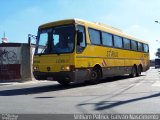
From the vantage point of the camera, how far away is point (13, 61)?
1088 inches

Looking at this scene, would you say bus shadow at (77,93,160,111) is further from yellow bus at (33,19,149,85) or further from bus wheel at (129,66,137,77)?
bus wheel at (129,66,137,77)

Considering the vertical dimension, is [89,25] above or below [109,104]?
above

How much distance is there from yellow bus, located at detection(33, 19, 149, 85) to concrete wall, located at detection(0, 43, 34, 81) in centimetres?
767

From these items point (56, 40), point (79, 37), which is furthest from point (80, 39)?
point (56, 40)

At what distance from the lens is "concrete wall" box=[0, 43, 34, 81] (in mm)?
27547

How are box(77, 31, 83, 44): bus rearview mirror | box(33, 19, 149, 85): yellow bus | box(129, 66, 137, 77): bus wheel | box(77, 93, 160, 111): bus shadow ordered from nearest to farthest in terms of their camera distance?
box(77, 93, 160, 111): bus shadow
box(33, 19, 149, 85): yellow bus
box(77, 31, 83, 44): bus rearview mirror
box(129, 66, 137, 77): bus wheel

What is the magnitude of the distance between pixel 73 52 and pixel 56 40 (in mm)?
1262

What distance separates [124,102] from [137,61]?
57.6ft

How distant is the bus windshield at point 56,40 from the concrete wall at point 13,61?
343 inches

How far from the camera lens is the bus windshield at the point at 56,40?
17969 mm

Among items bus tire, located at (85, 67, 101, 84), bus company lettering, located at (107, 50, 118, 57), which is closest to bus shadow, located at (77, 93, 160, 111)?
bus tire, located at (85, 67, 101, 84)

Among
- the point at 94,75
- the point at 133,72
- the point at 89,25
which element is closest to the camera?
the point at 89,25

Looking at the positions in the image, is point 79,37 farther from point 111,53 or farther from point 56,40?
point 111,53

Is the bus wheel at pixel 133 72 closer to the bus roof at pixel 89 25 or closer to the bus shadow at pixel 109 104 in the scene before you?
the bus roof at pixel 89 25
